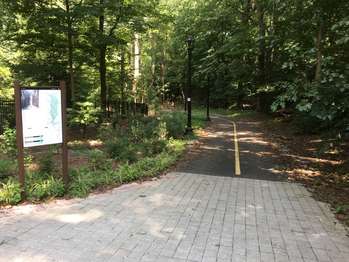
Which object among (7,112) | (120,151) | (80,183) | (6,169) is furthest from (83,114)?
(80,183)

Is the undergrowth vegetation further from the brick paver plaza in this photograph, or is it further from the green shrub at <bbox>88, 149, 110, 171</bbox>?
the brick paver plaza

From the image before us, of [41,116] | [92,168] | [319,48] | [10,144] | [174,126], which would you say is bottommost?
[92,168]

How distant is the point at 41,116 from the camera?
5.88 m

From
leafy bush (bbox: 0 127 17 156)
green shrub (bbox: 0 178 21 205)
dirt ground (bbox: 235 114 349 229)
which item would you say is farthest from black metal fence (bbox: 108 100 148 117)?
green shrub (bbox: 0 178 21 205)

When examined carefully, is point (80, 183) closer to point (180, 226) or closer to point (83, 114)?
point (180, 226)

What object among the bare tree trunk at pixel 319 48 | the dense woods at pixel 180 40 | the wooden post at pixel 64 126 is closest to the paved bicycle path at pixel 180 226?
the wooden post at pixel 64 126

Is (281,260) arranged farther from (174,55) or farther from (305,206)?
(174,55)

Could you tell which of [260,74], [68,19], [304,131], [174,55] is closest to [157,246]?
[68,19]

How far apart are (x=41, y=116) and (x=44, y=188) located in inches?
49.4

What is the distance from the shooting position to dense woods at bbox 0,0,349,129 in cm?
807

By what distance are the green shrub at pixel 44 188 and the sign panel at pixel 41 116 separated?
29.8 inches

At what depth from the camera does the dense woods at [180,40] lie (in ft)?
→ 26.5

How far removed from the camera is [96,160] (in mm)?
7977

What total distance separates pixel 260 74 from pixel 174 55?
19.7m
